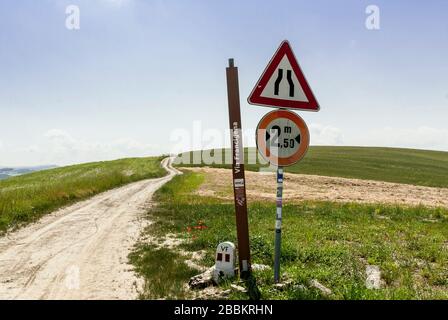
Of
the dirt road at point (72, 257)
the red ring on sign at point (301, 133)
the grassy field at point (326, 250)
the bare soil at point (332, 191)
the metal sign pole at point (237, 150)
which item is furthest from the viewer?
the bare soil at point (332, 191)

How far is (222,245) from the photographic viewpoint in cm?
752

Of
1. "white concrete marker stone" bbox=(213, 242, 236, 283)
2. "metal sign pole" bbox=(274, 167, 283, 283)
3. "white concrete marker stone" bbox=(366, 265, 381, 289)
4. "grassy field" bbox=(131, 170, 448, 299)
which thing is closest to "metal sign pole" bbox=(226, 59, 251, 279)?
"white concrete marker stone" bbox=(213, 242, 236, 283)

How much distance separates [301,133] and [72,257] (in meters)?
7.38

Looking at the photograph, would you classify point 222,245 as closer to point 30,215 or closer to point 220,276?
point 220,276

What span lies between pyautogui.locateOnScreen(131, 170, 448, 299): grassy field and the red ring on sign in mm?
2143

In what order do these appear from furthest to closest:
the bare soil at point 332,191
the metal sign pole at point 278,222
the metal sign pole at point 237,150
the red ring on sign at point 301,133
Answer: the bare soil at point 332,191 < the metal sign pole at point 237,150 < the metal sign pole at point 278,222 < the red ring on sign at point 301,133

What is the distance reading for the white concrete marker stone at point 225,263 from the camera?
290 inches

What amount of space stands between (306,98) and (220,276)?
3.71 metres

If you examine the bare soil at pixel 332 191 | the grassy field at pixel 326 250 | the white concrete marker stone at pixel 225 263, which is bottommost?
the bare soil at pixel 332 191

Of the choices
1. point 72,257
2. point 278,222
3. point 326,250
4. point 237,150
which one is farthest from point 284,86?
point 72,257

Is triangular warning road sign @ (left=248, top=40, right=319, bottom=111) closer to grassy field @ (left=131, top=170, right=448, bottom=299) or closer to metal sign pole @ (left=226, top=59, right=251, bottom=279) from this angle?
metal sign pole @ (left=226, top=59, right=251, bottom=279)

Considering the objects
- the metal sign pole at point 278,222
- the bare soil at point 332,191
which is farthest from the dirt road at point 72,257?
the bare soil at point 332,191

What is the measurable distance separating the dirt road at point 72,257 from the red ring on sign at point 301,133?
12.1 ft

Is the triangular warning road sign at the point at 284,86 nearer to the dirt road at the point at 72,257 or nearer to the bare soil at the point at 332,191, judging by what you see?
the dirt road at the point at 72,257
